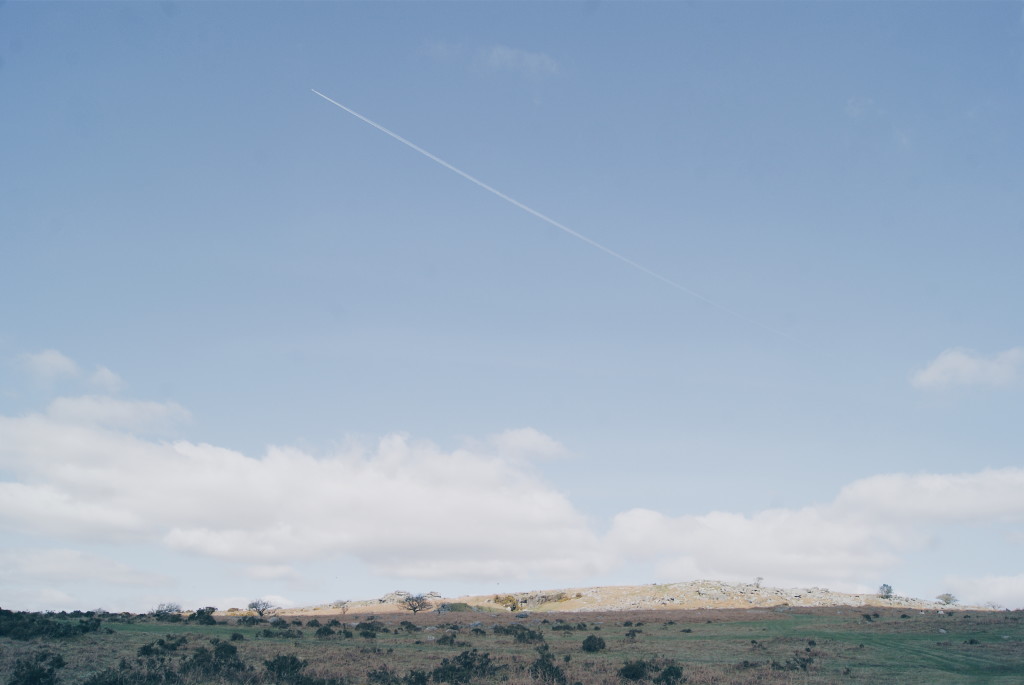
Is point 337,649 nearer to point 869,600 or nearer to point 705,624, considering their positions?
point 705,624

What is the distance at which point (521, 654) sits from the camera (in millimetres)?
46469

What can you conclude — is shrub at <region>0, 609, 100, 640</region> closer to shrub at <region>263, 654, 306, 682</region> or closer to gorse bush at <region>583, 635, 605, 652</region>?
shrub at <region>263, 654, 306, 682</region>

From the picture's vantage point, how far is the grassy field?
36750 millimetres

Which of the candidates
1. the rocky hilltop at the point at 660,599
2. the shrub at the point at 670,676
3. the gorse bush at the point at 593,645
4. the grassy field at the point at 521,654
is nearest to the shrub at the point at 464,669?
the grassy field at the point at 521,654

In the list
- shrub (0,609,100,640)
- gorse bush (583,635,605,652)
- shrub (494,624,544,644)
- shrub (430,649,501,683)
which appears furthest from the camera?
shrub (494,624,544,644)

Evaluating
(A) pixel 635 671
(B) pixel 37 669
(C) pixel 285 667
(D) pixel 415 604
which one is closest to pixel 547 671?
(A) pixel 635 671

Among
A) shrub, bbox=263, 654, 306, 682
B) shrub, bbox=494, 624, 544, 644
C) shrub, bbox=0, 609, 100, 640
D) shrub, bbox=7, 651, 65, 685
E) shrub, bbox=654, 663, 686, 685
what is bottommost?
shrub, bbox=494, 624, 544, 644

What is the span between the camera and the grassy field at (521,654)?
3675cm

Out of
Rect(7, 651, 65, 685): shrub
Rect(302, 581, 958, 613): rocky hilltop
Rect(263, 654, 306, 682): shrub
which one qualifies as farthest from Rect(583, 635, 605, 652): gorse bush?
Rect(302, 581, 958, 613): rocky hilltop

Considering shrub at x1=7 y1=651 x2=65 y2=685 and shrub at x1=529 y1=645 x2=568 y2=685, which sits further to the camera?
shrub at x1=529 y1=645 x2=568 y2=685

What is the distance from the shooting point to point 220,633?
5262 centimetres

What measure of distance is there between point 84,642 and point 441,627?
35077 millimetres

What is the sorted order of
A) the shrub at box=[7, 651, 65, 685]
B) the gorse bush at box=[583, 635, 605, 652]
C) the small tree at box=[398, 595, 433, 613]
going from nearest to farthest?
1. the shrub at box=[7, 651, 65, 685]
2. the gorse bush at box=[583, 635, 605, 652]
3. the small tree at box=[398, 595, 433, 613]

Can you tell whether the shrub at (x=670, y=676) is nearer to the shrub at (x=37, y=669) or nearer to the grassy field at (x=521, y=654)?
the grassy field at (x=521, y=654)
